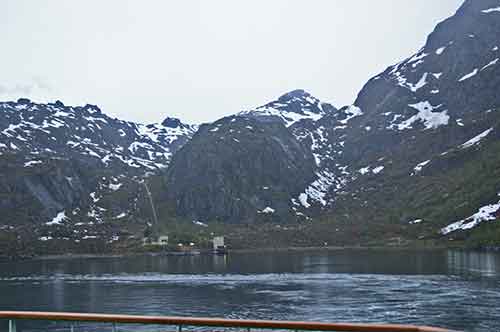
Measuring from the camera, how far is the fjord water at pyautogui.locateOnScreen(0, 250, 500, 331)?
52.7 metres

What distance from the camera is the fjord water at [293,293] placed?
173 ft

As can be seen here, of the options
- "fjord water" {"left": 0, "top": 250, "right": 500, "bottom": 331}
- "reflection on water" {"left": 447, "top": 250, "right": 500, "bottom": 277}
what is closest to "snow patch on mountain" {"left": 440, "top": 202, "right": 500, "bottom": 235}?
A: "reflection on water" {"left": 447, "top": 250, "right": 500, "bottom": 277}

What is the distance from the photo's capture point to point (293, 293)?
72.2 m

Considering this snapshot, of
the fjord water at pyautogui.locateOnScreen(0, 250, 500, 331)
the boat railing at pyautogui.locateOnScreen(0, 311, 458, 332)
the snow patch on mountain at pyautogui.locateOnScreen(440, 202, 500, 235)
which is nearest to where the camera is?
the boat railing at pyautogui.locateOnScreen(0, 311, 458, 332)

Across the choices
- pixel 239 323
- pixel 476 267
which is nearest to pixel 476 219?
pixel 476 267

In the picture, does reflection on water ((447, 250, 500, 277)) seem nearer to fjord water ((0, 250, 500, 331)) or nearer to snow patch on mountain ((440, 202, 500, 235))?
fjord water ((0, 250, 500, 331))

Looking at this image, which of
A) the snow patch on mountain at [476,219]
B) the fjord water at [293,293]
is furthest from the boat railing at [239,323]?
the snow patch on mountain at [476,219]

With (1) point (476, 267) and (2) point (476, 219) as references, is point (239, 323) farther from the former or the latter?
(2) point (476, 219)

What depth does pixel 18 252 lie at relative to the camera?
184000 millimetres

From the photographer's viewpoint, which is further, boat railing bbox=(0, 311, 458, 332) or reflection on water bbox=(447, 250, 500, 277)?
reflection on water bbox=(447, 250, 500, 277)

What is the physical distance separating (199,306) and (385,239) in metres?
142

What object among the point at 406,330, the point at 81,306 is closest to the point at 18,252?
the point at 81,306

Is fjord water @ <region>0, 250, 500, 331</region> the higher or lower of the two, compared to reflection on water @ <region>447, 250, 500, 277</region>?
lower

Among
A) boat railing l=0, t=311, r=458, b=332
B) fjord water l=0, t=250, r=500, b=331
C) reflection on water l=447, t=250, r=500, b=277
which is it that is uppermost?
boat railing l=0, t=311, r=458, b=332
